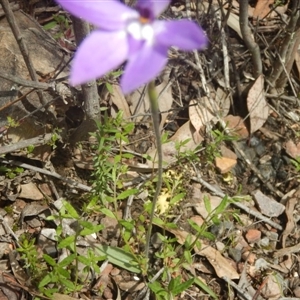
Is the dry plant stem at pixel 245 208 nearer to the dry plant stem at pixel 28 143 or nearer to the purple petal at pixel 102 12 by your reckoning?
the dry plant stem at pixel 28 143

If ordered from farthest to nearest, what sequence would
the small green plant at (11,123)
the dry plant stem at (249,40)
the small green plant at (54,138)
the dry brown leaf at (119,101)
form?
the dry brown leaf at (119,101) < the dry plant stem at (249,40) < the small green plant at (54,138) < the small green plant at (11,123)

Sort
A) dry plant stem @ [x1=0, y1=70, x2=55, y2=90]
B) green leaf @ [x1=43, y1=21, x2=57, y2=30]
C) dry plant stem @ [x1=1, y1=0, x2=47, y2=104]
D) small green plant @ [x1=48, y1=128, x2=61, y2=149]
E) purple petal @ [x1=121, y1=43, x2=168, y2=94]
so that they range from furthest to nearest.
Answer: green leaf @ [x1=43, y1=21, x2=57, y2=30], small green plant @ [x1=48, y1=128, x2=61, y2=149], dry plant stem @ [x1=0, y1=70, x2=55, y2=90], dry plant stem @ [x1=1, y1=0, x2=47, y2=104], purple petal @ [x1=121, y1=43, x2=168, y2=94]

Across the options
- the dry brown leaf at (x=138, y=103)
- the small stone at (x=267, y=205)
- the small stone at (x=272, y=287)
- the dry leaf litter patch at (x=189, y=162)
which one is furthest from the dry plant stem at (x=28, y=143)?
the small stone at (x=272, y=287)

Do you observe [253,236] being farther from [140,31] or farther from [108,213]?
[140,31]

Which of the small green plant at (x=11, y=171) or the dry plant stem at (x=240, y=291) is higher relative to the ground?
the small green plant at (x=11, y=171)

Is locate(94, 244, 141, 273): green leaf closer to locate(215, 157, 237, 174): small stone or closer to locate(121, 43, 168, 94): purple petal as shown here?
locate(215, 157, 237, 174): small stone

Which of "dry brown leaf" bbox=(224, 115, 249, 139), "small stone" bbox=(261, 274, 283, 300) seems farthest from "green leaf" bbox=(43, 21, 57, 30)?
"small stone" bbox=(261, 274, 283, 300)

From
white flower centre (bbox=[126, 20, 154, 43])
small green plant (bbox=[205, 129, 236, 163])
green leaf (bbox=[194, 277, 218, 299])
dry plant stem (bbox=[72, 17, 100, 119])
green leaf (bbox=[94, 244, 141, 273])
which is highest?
white flower centre (bbox=[126, 20, 154, 43])

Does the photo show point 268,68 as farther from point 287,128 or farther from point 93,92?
point 93,92
